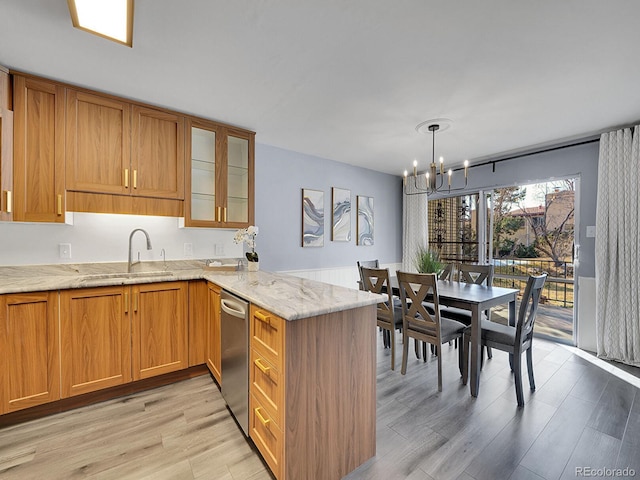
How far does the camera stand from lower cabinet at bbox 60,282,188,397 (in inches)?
78.6

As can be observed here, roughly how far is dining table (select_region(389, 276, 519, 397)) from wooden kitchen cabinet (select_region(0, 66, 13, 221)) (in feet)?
10.6

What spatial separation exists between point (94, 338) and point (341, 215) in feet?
10.8

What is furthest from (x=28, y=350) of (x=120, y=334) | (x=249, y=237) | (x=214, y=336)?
(x=249, y=237)

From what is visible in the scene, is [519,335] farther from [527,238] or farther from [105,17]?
[105,17]

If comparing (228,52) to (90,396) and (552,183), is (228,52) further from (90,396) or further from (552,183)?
(552,183)

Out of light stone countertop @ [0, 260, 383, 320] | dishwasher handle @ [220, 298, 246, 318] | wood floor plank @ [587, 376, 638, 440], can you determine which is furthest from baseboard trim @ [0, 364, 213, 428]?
wood floor plank @ [587, 376, 638, 440]

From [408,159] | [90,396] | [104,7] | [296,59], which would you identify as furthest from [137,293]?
[408,159]

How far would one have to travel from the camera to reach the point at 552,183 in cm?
363

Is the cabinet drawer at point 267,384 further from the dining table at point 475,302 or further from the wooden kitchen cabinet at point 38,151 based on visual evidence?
the wooden kitchen cabinet at point 38,151

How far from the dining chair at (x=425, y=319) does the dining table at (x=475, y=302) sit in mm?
189

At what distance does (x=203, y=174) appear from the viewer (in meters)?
2.91

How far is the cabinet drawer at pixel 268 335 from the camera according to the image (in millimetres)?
1317

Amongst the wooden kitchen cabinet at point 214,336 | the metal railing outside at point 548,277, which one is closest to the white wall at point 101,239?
the wooden kitchen cabinet at point 214,336

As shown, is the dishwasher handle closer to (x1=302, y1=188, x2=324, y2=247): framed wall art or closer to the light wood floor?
the light wood floor
